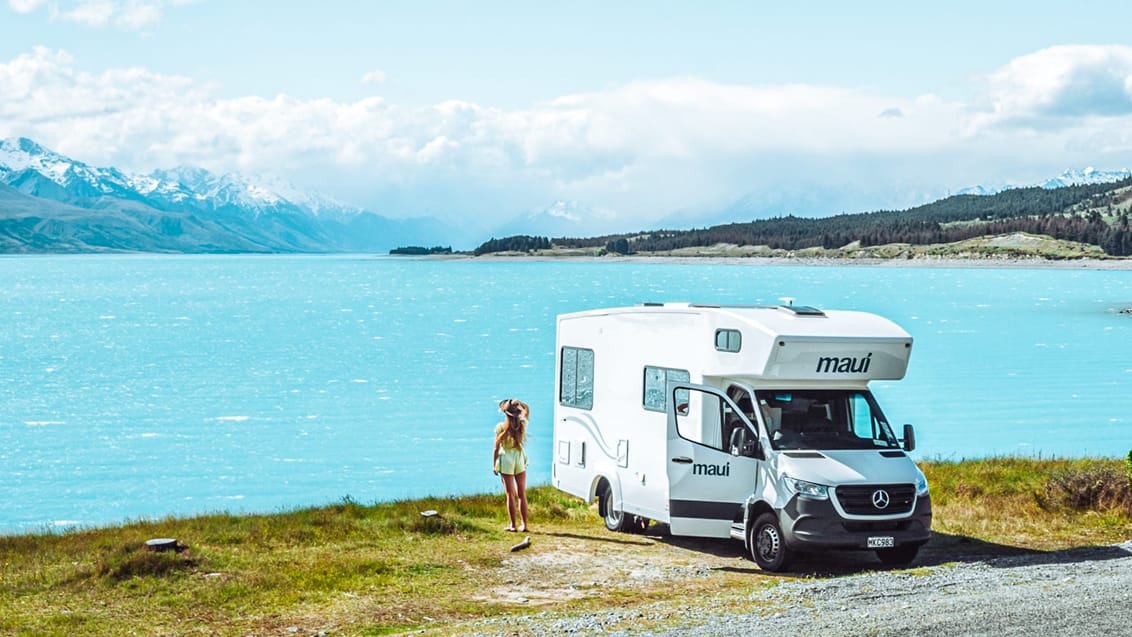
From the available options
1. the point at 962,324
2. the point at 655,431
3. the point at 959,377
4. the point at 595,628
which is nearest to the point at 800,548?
the point at 655,431

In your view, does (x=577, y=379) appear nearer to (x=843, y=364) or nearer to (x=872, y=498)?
(x=843, y=364)

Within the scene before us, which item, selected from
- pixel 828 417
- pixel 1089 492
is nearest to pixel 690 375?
pixel 828 417

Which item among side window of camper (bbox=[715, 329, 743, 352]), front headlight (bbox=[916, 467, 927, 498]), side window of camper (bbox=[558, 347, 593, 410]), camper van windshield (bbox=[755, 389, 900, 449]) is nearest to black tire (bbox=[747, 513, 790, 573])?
camper van windshield (bbox=[755, 389, 900, 449])

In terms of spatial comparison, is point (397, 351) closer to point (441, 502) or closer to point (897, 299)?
point (441, 502)

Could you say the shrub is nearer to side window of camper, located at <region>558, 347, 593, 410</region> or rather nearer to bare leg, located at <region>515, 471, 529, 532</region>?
side window of camper, located at <region>558, 347, 593, 410</region>

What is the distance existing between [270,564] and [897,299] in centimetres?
11314

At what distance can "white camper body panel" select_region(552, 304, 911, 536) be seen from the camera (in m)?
13.3

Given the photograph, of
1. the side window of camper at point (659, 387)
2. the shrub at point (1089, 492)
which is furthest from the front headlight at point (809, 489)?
the shrub at point (1089, 492)

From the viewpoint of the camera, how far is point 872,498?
1279 cm

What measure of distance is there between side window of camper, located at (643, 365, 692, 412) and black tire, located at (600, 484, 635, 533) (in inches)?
64.0

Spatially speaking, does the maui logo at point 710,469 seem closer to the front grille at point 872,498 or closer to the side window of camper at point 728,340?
the side window of camper at point 728,340

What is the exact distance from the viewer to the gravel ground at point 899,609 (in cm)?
935

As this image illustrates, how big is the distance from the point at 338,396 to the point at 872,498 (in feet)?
124

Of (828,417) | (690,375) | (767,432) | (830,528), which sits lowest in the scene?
(830,528)
